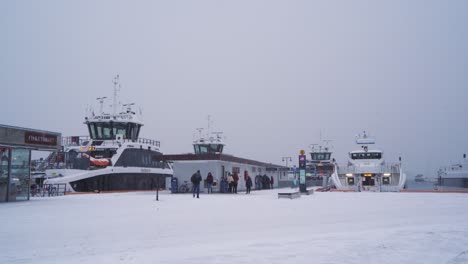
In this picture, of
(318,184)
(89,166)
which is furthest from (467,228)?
(318,184)

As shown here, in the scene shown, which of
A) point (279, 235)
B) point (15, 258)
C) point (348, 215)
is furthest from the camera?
point (348, 215)

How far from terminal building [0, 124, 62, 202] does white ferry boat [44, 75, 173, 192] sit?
8936 millimetres

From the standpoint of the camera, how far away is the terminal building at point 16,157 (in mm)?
18078

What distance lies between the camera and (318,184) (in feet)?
176

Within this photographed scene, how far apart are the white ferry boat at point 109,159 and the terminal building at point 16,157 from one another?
29.3ft

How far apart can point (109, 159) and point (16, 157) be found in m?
15.1

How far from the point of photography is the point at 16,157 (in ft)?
63.3

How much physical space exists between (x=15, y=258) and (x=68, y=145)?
110 ft

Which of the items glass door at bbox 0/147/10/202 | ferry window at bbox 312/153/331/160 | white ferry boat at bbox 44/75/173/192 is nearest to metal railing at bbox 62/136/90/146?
white ferry boat at bbox 44/75/173/192

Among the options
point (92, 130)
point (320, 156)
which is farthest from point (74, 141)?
point (320, 156)

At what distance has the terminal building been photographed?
18.1 meters

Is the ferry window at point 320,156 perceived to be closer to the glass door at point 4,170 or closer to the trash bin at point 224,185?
the trash bin at point 224,185

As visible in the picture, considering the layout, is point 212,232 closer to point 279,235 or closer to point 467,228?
point 279,235

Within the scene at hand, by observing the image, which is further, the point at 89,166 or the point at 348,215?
the point at 89,166
